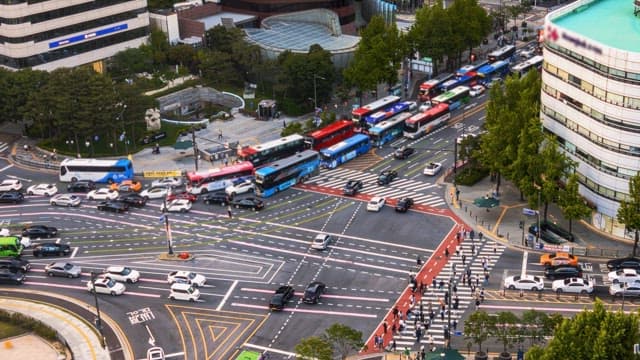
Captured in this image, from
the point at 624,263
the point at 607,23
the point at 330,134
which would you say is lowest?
the point at 624,263

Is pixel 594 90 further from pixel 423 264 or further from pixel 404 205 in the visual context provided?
pixel 423 264

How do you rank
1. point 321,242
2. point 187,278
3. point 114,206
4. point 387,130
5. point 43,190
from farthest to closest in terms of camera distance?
point 387,130 → point 43,190 → point 114,206 → point 321,242 → point 187,278

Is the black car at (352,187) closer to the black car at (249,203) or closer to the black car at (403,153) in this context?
the black car at (249,203)

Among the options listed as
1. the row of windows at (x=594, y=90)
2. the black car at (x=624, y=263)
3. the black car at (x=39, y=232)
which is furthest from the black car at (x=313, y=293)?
the row of windows at (x=594, y=90)

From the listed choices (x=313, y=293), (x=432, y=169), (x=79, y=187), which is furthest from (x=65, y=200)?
(x=432, y=169)

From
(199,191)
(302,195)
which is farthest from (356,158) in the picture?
(199,191)

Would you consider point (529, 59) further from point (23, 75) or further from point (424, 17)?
point (23, 75)
